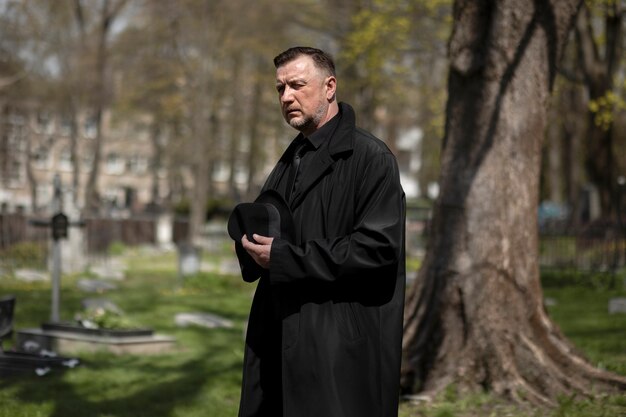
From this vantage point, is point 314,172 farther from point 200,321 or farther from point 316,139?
point 200,321

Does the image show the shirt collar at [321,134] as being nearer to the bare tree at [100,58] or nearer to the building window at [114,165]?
the bare tree at [100,58]

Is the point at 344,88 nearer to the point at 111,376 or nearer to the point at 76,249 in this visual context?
the point at 76,249

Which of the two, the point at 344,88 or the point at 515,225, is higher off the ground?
the point at 344,88

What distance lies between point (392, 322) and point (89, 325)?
22.7 feet

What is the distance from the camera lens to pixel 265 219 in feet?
13.8

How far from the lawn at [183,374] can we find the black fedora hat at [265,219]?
3.76 meters

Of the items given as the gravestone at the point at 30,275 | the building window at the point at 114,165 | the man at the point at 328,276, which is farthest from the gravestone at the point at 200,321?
the building window at the point at 114,165

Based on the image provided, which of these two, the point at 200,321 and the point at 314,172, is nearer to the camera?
the point at 314,172

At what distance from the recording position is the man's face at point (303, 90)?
14.0ft

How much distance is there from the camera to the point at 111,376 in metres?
9.25

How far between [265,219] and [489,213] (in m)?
4.56

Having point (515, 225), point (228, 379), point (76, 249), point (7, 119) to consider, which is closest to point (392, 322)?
point (515, 225)

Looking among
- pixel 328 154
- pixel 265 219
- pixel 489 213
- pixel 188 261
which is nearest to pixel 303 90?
pixel 328 154

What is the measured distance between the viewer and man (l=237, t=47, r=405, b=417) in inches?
160
